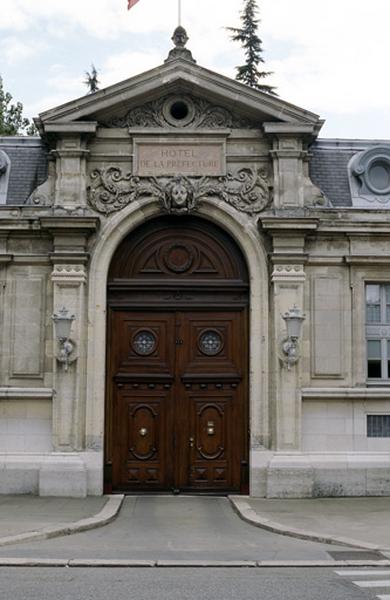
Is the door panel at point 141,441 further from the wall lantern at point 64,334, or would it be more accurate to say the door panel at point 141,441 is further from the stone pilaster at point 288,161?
the stone pilaster at point 288,161

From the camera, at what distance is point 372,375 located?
55.8 feet

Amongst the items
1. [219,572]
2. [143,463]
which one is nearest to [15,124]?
[143,463]

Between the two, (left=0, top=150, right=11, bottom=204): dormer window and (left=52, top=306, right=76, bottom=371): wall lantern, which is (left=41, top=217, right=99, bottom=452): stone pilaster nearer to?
(left=52, top=306, right=76, bottom=371): wall lantern

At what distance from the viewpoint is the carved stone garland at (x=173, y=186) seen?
55.3ft

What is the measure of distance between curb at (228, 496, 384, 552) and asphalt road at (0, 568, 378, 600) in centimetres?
147

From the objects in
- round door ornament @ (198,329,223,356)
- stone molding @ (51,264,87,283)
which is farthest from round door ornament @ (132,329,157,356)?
stone molding @ (51,264,87,283)

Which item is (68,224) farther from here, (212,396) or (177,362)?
(212,396)

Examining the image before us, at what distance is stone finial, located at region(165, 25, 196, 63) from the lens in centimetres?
1743

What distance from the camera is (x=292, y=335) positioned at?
16.1 metres

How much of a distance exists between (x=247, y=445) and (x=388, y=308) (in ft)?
12.9

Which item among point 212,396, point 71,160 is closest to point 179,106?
point 71,160

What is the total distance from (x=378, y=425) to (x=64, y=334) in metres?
6.35

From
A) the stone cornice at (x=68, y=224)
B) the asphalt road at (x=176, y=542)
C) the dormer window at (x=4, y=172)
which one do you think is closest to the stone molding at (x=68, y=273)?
the stone cornice at (x=68, y=224)

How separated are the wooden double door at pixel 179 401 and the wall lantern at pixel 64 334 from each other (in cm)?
104
